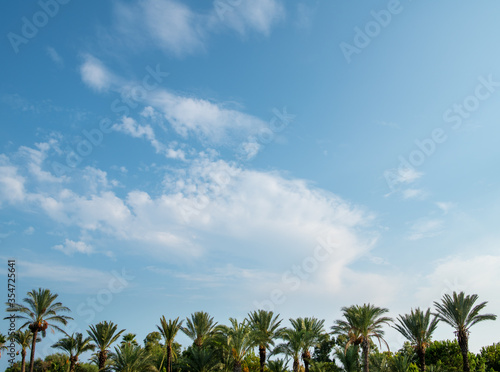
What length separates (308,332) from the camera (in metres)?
49.5

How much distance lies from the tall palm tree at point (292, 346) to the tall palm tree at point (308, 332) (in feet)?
2.11

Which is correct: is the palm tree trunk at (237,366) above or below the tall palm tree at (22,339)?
below

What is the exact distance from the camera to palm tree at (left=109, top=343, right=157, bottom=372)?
46.2m

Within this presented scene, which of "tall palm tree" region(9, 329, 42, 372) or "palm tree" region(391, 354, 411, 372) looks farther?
"tall palm tree" region(9, 329, 42, 372)

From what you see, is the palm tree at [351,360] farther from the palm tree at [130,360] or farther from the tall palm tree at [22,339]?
the tall palm tree at [22,339]

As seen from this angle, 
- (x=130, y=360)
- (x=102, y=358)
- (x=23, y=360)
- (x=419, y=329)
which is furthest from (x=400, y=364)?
(x=23, y=360)

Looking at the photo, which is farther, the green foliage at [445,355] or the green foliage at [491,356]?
the green foliage at [445,355]

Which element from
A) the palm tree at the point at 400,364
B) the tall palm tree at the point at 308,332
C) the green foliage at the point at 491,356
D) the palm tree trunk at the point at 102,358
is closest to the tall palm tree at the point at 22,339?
the palm tree trunk at the point at 102,358

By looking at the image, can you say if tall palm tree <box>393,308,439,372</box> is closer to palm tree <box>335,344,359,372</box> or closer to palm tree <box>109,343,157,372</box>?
palm tree <box>335,344,359,372</box>

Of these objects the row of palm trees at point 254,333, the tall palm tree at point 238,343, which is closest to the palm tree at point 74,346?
the row of palm trees at point 254,333

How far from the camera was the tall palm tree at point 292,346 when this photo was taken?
4916 cm

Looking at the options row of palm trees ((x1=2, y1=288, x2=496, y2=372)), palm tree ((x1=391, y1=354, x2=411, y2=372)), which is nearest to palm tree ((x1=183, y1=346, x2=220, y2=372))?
row of palm trees ((x1=2, y1=288, x2=496, y2=372))

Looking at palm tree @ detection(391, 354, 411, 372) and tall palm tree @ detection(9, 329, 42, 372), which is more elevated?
tall palm tree @ detection(9, 329, 42, 372)

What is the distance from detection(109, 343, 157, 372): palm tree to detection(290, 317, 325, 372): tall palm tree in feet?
61.8
